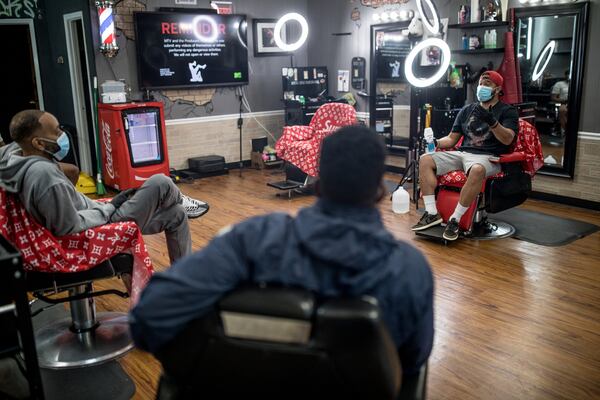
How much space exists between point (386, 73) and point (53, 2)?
373 centimetres

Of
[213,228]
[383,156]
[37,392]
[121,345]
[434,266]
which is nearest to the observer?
[383,156]

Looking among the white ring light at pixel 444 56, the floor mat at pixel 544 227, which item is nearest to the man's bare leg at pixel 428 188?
the floor mat at pixel 544 227

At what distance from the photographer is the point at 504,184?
149 inches

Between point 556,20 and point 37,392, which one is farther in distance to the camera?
point 556,20

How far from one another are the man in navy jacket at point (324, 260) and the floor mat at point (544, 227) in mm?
3115

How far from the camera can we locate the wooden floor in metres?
2.23

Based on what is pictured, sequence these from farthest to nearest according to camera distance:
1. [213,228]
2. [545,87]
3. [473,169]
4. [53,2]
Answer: [53,2] < [545,87] < [213,228] < [473,169]

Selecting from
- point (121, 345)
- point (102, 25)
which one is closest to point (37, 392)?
point (121, 345)

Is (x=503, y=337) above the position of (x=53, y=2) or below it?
below

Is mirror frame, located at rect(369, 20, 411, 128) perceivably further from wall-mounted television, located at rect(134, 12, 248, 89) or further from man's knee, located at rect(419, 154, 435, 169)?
man's knee, located at rect(419, 154, 435, 169)

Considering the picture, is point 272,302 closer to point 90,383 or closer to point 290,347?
point 290,347

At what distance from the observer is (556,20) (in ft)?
15.0

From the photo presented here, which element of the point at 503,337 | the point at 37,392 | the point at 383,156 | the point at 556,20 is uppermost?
the point at 556,20

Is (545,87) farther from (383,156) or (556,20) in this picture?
(383,156)
